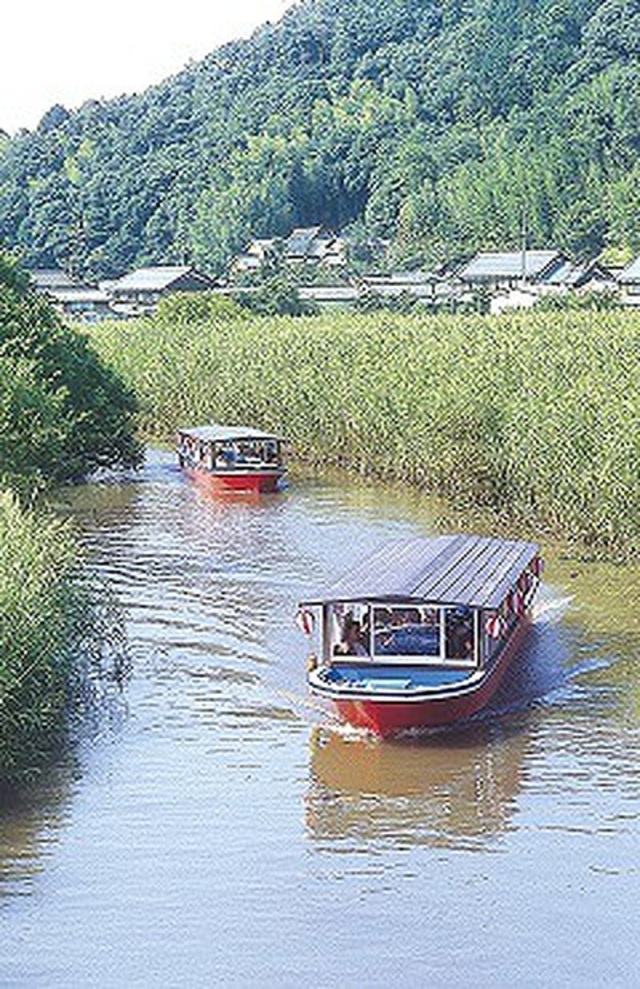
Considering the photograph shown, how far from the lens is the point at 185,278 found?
105625 mm

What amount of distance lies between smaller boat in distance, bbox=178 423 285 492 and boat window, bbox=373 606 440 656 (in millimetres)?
20447

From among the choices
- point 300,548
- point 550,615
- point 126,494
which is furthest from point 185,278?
point 550,615

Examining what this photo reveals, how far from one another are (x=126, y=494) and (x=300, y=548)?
9.28 metres

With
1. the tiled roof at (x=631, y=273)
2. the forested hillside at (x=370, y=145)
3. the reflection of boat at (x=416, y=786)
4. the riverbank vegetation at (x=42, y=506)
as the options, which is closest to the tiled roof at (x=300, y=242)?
the forested hillside at (x=370, y=145)

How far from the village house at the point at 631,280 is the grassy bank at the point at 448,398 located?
23.3 metres

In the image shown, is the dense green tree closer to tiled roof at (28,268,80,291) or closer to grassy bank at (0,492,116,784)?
grassy bank at (0,492,116,784)

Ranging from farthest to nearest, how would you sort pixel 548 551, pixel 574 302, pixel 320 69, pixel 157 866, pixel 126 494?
pixel 320 69 < pixel 574 302 < pixel 126 494 < pixel 548 551 < pixel 157 866

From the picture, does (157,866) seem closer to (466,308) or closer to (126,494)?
(126,494)

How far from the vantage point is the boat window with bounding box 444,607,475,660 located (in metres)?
21.3

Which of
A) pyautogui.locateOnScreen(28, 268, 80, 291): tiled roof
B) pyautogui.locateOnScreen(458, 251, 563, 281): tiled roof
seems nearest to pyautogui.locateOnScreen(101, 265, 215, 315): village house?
pyautogui.locateOnScreen(28, 268, 80, 291): tiled roof

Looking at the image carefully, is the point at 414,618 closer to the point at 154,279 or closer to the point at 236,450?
the point at 236,450

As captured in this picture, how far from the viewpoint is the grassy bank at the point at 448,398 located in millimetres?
31672

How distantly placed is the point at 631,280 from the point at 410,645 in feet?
221

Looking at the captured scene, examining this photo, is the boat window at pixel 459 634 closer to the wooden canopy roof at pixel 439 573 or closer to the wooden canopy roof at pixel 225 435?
the wooden canopy roof at pixel 439 573
